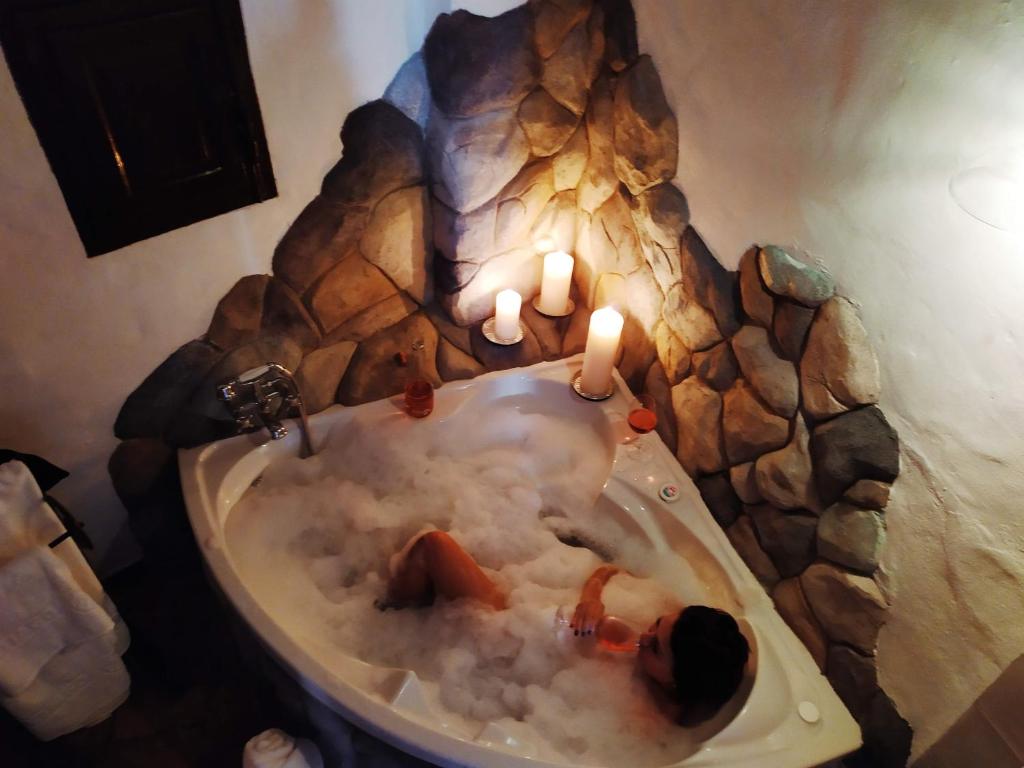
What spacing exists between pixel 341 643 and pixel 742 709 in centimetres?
90

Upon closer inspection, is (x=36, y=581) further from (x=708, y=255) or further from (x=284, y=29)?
(x=708, y=255)

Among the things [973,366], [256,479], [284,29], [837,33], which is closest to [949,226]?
[973,366]

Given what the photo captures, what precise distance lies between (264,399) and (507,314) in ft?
2.36

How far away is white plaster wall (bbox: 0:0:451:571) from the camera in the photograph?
1387 millimetres

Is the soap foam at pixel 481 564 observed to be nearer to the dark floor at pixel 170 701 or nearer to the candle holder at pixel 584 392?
the candle holder at pixel 584 392

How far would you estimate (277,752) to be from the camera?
5.08 feet

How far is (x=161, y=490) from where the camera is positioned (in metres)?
1.88

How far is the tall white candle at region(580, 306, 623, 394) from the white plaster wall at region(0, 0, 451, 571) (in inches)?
30.9

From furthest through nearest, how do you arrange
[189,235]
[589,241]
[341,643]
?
[589,241] < [341,643] < [189,235]

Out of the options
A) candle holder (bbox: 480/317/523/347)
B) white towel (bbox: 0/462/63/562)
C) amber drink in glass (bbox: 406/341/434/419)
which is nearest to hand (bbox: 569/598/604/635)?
amber drink in glass (bbox: 406/341/434/419)

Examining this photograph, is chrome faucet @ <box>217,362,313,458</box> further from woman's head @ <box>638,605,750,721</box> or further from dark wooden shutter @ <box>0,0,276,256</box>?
woman's head @ <box>638,605,750,721</box>

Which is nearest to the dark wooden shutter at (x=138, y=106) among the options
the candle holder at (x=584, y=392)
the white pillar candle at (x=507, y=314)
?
the white pillar candle at (x=507, y=314)

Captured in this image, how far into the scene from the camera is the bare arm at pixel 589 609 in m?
1.63

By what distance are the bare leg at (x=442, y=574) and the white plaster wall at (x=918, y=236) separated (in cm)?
86
